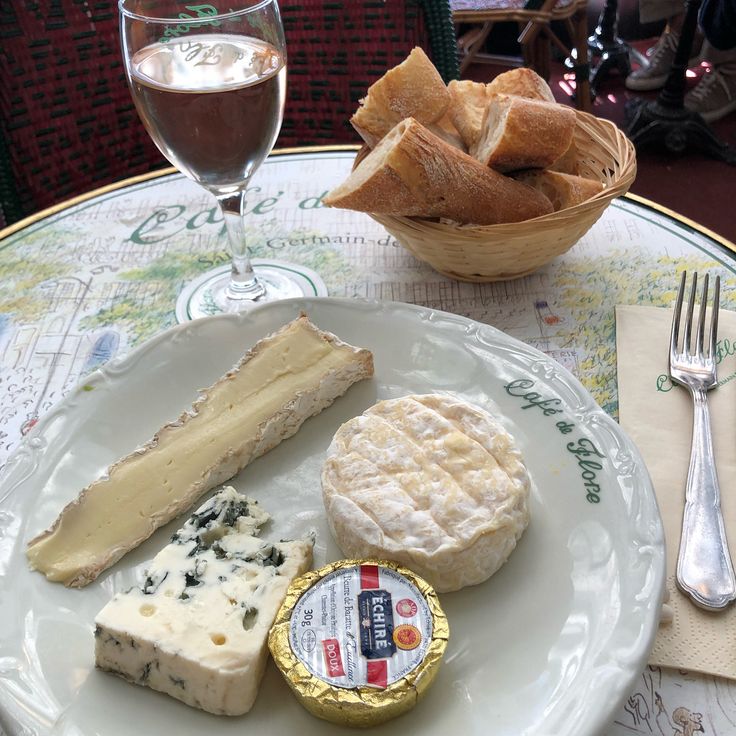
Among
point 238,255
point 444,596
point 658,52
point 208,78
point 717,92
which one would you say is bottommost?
point 717,92

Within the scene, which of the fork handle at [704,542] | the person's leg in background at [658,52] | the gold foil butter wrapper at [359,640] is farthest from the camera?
the person's leg in background at [658,52]

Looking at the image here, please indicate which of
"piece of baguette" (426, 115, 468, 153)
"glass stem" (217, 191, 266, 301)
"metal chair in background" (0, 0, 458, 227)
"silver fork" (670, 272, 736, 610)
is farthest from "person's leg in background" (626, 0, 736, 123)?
"glass stem" (217, 191, 266, 301)

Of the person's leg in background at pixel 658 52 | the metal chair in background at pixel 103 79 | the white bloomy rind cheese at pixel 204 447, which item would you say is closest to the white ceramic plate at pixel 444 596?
the white bloomy rind cheese at pixel 204 447

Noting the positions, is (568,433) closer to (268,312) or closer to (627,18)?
(268,312)

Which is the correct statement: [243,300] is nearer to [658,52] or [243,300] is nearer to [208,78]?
[208,78]

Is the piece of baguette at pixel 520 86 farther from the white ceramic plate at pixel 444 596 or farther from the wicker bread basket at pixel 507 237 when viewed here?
the white ceramic plate at pixel 444 596

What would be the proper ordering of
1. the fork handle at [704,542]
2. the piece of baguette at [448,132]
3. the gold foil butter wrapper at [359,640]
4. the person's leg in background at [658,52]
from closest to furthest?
the gold foil butter wrapper at [359,640], the fork handle at [704,542], the piece of baguette at [448,132], the person's leg in background at [658,52]

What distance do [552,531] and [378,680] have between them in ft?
0.91

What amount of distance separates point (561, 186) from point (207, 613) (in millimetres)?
849

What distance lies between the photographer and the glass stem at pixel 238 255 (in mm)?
1158

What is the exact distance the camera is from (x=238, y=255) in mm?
1198

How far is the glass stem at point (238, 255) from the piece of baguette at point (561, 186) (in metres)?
0.46

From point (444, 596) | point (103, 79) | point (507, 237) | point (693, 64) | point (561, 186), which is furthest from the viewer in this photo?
point (693, 64)

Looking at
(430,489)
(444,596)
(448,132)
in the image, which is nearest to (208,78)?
(448,132)
